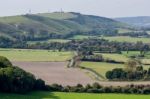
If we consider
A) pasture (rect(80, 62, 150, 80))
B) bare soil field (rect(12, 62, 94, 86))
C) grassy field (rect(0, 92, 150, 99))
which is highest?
grassy field (rect(0, 92, 150, 99))

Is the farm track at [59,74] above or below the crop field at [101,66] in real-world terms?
below

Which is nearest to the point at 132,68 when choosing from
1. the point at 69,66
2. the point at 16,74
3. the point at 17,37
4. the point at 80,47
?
the point at 69,66

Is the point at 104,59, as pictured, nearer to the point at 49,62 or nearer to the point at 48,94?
the point at 49,62

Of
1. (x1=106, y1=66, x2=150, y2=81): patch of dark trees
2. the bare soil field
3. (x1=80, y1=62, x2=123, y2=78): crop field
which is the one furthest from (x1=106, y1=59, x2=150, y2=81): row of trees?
(x1=80, y1=62, x2=123, y2=78): crop field

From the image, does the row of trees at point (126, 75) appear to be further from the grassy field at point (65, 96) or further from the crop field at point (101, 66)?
the grassy field at point (65, 96)

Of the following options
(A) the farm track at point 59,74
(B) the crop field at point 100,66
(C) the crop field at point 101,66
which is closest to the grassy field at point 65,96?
(A) the farm track at point 59,74

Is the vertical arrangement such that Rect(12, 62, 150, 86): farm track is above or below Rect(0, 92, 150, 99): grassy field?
below

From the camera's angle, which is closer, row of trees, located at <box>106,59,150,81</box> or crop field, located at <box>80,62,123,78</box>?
row of trees, located at <box>106,59,150,81</box>

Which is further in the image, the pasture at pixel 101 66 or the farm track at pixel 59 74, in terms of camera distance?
the pasture at pixel 101 66

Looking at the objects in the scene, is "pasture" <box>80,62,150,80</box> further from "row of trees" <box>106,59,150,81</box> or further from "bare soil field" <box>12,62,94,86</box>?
"row of trees" <box>106,59,150,81</box>
